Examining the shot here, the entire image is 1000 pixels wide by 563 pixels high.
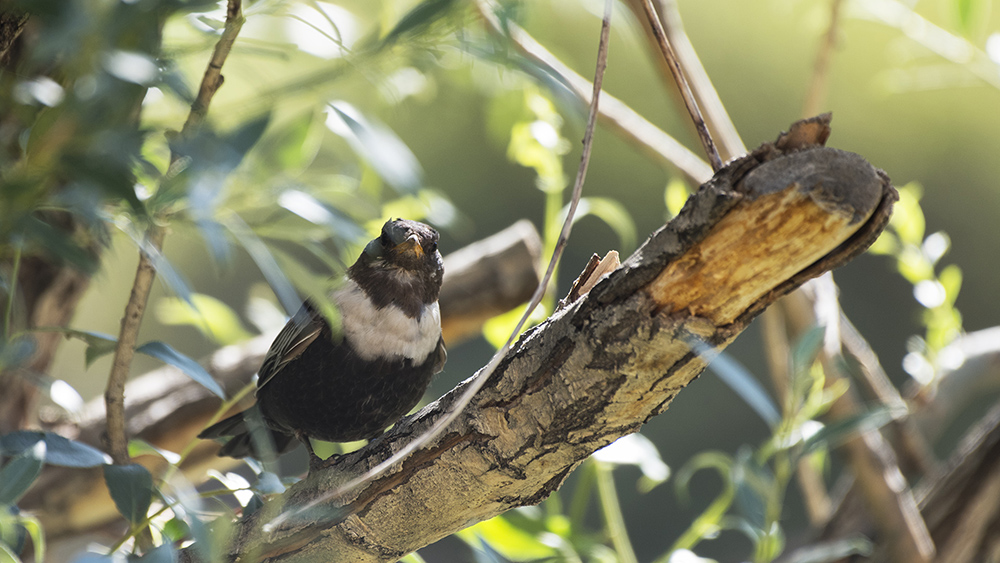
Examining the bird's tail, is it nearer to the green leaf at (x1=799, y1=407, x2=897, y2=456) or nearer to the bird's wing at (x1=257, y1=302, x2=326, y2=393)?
the bird's wing at (x1=257, y1=302, x2=326, y2=393)

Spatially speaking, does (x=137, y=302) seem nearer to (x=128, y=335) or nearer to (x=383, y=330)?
(x=128, y=335)

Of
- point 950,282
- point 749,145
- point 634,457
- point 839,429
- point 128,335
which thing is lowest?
point 839,429

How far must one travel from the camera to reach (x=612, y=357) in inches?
29.6

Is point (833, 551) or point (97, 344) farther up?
point (97, 344)

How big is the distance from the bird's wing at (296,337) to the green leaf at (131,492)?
462 mm

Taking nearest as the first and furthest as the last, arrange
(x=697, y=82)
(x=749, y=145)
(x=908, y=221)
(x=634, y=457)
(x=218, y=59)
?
(x=218, y=59) < (x=634, y=457) < (x=697, y=82) < (x=908, y=221) < (x=749, y=145)

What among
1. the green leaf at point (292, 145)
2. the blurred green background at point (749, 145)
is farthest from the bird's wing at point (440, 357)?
the blurred green background at point (749, 145)

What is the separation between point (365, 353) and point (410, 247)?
0.21 m

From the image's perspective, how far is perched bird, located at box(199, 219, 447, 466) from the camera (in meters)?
1.38

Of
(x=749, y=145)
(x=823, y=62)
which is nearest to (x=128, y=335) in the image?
(x=823, y=62)

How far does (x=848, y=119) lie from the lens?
4.23 metres

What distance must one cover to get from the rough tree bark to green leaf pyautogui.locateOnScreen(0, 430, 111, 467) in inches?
7.7

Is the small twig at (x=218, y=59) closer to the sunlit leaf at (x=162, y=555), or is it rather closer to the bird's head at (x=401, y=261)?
the sunlit leaf at (x=162, y=555)

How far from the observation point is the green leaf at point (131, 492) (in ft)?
3.01
